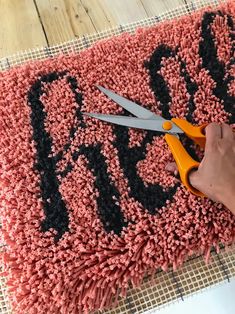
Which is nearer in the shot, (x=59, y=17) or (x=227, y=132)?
(x=227, y=132)

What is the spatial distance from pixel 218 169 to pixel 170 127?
10cm

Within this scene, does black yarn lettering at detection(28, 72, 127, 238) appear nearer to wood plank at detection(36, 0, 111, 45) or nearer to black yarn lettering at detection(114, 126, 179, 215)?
black yarn lettering at detection(114, 126, 179, 215)

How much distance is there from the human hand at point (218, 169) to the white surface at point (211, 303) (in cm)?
14

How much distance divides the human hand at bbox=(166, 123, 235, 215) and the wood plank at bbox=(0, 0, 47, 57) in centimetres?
40

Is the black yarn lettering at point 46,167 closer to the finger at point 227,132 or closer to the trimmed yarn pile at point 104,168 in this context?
the trimmed yarn pile at point 104,168

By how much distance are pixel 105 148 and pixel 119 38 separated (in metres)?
0.21

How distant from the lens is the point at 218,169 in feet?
2.21

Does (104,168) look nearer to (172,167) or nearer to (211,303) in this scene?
(172,167)

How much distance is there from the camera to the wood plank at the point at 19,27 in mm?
937

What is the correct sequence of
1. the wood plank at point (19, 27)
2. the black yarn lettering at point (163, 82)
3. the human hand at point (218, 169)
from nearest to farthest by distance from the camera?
the human hand at point (218, 169) → the black yarn lettering at point (163, 82) → the wood plank at point (19, 27)

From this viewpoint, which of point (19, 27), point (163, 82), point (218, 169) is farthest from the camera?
point (19, 27)

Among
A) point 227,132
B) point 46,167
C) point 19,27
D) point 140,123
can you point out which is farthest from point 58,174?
point 19,27

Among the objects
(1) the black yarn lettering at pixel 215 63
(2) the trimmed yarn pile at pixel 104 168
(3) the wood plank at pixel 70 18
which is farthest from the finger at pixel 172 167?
(3) the wood plank at pixel 70 18

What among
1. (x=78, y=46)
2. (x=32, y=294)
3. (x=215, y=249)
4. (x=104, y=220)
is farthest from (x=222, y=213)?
(x=78, y=46)
